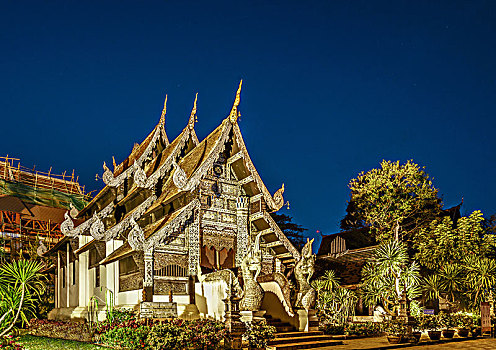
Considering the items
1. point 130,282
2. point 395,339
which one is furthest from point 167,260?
point 395,339

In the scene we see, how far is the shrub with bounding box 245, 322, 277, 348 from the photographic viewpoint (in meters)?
12.1

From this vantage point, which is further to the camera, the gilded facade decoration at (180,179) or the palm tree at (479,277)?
the palm tree at (479,277)

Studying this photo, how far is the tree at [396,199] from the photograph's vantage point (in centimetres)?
2595

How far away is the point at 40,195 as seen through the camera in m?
36.8

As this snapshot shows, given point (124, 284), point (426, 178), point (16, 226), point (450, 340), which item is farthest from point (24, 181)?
point (450, 340)

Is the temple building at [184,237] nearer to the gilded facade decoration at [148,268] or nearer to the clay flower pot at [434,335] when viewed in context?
the gilded facade decoration at [148,268]

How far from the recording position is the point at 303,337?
1356cm

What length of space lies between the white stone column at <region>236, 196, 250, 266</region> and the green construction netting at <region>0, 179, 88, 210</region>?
23.5m

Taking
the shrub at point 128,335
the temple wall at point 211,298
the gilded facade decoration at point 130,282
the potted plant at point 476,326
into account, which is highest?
the gilded facade decoration at point 130,282

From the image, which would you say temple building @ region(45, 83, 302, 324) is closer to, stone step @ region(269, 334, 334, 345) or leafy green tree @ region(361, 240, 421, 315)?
stone step @ region(269, 334, 334, 345)

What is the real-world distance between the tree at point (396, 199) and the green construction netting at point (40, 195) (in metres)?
23.0

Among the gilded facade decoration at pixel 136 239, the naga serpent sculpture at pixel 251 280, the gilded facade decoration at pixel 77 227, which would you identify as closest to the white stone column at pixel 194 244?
the gilded facade decoration at pixel 136 239

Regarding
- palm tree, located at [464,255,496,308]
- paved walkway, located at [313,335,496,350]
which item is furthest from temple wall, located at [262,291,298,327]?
palm tree, located at [464,255,496,308]

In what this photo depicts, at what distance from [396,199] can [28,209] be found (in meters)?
24.1
